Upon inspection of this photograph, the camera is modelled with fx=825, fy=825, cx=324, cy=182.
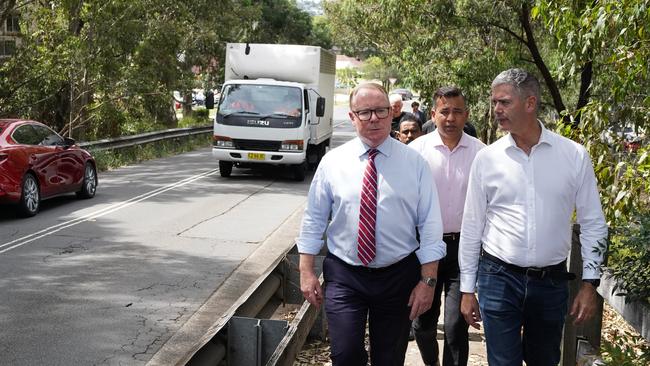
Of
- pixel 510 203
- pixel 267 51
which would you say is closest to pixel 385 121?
pixel 510 203

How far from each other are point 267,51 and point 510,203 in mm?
17310

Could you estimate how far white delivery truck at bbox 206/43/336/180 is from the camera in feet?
62.3

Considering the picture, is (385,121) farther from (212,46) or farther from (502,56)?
(212,46)

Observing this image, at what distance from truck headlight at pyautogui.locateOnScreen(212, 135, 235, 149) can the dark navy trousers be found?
14.9 meters

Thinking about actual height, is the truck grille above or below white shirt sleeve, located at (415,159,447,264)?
below

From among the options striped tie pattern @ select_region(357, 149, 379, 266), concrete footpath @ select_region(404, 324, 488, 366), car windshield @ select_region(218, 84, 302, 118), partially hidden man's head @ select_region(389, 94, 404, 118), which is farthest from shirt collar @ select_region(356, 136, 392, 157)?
car windshield @ select_region(218, 84, 302, 118)

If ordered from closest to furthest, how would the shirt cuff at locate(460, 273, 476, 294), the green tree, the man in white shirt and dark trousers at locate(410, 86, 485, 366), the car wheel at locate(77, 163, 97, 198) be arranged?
the shirt cuff at locate(460, 273, 476, 294) → the man in white shirt and dark trousers at locate(410, 86, 485, 366) → the car wheel at locate(77, 163, 97, 198) → the green tree

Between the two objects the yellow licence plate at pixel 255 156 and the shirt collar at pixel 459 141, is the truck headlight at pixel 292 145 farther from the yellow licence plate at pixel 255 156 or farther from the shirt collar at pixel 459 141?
the shirt collar at pixel 459 141

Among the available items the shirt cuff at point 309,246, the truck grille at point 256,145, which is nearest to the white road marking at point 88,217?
the truck grille at point 256,145

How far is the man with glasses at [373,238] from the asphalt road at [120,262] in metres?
2.72

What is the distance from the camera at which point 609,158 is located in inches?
292

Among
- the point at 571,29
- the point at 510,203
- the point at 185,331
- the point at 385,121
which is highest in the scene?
the point at 571,29

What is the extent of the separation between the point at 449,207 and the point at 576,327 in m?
1.09

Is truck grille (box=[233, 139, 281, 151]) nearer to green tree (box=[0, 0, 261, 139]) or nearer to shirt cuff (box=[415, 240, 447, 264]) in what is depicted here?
green tree (box=[0, 0, 261, 139])
